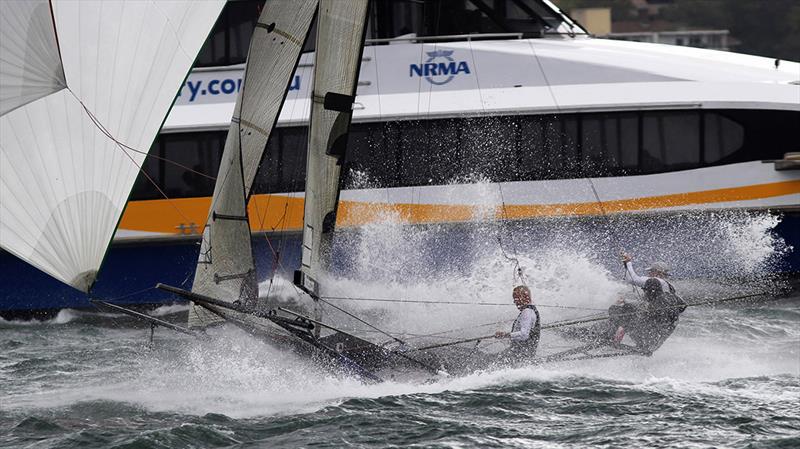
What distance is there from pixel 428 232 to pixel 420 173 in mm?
721

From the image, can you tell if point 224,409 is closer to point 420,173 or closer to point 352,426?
point 352,426

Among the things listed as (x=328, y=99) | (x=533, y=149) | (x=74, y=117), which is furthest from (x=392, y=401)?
(x=533, y=149)

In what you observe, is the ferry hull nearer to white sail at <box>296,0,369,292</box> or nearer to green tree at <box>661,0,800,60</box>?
white sail at <box>296,0,369,292</box>

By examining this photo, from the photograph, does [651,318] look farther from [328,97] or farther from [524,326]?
[328,97]

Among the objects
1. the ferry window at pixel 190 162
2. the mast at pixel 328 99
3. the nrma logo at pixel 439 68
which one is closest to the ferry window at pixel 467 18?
the nrma logo at pixel 439 68

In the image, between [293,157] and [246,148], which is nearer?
[246,148]

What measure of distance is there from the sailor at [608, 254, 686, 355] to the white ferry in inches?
117

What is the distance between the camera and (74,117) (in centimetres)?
1232

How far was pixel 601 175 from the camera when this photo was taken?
17828 mm

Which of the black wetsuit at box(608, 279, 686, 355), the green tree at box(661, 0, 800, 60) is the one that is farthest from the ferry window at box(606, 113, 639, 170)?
the green tree at box(661, 0, 800, 60)

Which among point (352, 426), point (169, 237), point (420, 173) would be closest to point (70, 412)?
point (352, 426)

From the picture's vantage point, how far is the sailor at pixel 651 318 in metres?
14.6

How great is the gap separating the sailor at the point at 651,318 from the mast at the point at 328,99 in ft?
9.47

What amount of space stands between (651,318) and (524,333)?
1350 millimetres
